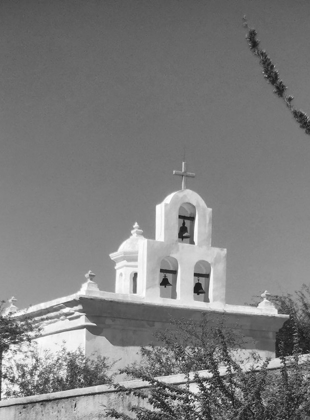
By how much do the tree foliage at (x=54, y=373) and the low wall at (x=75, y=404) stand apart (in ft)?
19.2

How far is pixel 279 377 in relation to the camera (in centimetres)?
1021

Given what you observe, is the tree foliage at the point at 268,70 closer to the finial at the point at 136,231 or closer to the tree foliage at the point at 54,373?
the tree foliage at the point at 54,373

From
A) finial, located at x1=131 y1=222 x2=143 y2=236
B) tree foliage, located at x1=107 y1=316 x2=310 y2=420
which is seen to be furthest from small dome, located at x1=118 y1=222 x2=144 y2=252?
tree foliage, located at x1=107 y1=316 x2=310 y2=420

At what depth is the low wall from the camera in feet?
40.9

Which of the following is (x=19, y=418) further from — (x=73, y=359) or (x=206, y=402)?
(x=73, y=359)

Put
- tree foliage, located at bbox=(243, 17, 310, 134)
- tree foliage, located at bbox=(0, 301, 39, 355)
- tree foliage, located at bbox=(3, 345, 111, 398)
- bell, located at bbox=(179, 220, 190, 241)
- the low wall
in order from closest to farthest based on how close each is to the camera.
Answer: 1. tree foliage, located at bbox=(243, 17, 310, 134)
2. the low wall
3. tree foliage, located at bbox=(3, 345, 111, 398)
4. tree foliage, located at bbox=(0, 301, 39, 355)
5. bell, located at bbox=(179, 220, 190, 241)

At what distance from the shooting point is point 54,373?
21188mm

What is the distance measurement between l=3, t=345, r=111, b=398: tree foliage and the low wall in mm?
5837

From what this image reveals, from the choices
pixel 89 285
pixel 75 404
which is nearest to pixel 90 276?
pixel 89 285

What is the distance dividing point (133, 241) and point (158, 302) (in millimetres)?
3843

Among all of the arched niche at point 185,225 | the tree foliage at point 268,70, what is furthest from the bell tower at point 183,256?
the tree foliage at point 268,70

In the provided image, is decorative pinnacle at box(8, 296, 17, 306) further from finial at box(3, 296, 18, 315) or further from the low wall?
the low wall

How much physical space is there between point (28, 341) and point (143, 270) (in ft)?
10.5

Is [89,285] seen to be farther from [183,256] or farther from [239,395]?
[239,395]
